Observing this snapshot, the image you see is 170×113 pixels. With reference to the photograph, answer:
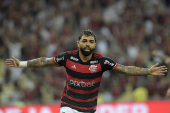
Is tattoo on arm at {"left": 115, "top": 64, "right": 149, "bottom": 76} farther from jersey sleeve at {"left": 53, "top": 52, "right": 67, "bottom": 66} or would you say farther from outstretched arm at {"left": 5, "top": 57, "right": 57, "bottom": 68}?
outstretched arm at {"left": 5, "top": 57, "right": 57, "bottom": 68}

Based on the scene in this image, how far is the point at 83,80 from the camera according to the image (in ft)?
18.6

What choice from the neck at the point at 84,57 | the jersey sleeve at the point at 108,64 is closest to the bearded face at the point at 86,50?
the neck at the point at 84,57

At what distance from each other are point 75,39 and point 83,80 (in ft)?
25.4

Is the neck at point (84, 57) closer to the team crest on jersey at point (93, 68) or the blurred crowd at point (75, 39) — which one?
the team crest on jersey at point (93, 68)

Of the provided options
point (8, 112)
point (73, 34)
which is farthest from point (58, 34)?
point (8, 112)

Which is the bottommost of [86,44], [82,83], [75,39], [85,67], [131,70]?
[82,83]

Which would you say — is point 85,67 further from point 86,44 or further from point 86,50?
point 86,44

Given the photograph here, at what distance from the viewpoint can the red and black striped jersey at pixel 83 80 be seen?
566cm

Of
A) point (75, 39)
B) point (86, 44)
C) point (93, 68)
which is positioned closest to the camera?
point (86, 44)

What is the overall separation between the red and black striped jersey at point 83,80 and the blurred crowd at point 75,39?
5666mm

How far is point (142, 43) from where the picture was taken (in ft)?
47.6

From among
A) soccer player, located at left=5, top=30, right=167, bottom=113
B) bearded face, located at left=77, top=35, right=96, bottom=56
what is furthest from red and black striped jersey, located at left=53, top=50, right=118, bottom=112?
bearded face, located at left=77, top=35, right=96, bottom=56

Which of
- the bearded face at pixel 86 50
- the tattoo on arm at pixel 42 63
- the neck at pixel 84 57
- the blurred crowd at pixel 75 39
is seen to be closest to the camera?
the bearded face at pixel 86 50

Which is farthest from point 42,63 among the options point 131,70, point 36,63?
Result: point 131,70
